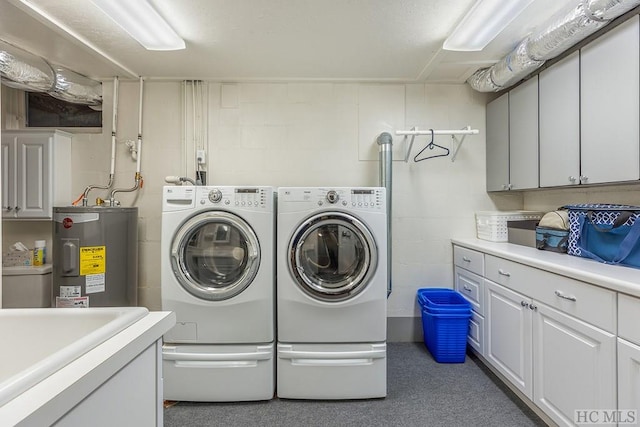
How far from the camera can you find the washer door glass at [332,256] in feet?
6.66

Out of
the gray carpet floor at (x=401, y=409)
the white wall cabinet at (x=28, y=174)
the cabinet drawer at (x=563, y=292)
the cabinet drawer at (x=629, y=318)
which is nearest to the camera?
the cabinet drawer at (x=629, y=318)

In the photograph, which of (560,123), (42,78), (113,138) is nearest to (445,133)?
(560,123)

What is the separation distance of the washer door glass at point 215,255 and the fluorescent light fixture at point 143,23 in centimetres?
119

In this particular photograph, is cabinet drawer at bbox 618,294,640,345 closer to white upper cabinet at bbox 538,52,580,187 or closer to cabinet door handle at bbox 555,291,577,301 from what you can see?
cabinet door handle at bbox 555,291,577,301

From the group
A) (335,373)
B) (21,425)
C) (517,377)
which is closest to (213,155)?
(335,373)

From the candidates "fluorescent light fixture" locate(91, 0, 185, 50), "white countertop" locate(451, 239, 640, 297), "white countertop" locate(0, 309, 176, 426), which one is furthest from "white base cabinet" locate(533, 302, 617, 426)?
"fluorescent light fixture" locate(91, 0, 185, 50)

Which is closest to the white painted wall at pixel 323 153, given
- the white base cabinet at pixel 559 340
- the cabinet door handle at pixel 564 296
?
the white base cabinet at pixel 559 340

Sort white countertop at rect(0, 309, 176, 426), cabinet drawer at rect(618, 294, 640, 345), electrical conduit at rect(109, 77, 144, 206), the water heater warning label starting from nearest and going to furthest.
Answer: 1. white countertop at rect(0, 309, 176, 426)
2. cabinet drawer at rect(618, 294, 640, 345)
3. the water heater warning label
4. electrical conduit at rect(109, 77, 144, 206)

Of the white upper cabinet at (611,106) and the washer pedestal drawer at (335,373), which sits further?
the washer pedestal drawer at (335,373)

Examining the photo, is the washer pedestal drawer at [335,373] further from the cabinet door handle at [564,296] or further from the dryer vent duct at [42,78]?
the dryer vent duct at [42,78]

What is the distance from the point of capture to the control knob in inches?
80.0

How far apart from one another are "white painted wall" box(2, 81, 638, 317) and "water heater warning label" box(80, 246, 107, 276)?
483 mm

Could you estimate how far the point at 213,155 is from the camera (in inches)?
112

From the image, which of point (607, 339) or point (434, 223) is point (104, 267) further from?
point (607, 339)
